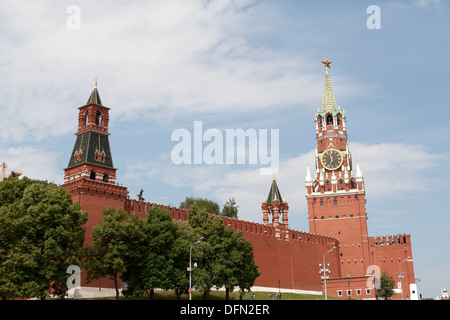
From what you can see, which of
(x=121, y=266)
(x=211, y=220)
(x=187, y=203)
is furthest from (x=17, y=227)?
(x=187, y=203)

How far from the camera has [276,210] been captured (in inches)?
3435

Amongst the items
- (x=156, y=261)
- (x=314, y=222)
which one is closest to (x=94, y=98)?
(x=156, y=261)

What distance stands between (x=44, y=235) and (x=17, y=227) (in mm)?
2400

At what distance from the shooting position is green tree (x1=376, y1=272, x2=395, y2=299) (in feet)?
299

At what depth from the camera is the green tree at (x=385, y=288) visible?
91062mm

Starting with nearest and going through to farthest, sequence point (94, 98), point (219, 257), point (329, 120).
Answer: point (219, 257), point (94, 98), point (329, 120)

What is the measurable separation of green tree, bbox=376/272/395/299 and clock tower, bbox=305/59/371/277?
4.62 metres

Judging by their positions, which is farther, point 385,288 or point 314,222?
point 314,222

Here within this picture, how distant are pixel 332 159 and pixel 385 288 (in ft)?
88.3

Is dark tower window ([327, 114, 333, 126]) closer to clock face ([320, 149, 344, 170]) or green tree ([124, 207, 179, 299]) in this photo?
clock face ([320, 149, 344, 170])

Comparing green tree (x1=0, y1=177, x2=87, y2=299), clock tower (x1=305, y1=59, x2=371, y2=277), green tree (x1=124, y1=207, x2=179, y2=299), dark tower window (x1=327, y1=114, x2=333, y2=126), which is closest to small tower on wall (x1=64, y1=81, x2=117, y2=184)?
green tree (x1=124, y1=207, x2=179, y2=299)

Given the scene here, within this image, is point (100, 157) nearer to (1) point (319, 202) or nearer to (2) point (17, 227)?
(2) point (17, 227)

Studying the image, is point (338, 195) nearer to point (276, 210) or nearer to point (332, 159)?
point (332, 159)
